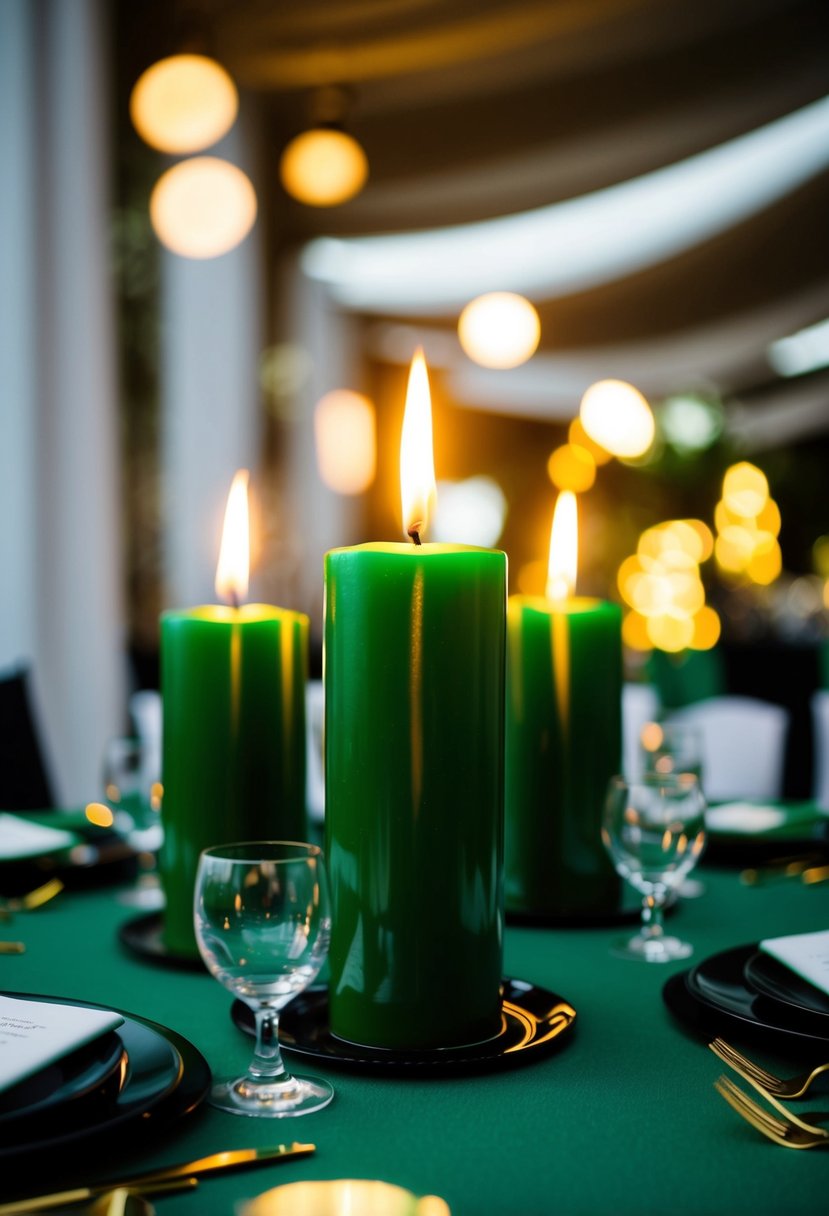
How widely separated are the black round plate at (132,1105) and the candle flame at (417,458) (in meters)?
0.31

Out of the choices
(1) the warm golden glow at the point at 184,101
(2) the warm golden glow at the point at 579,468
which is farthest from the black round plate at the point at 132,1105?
(2) the warm golden glow at the point at 579,468

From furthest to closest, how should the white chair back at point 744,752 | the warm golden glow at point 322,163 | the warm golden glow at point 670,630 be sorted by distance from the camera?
1. the warm golden glow at point 670,630
2. the warm golden glow at point 322,163
3. the white chair back at point 744,752

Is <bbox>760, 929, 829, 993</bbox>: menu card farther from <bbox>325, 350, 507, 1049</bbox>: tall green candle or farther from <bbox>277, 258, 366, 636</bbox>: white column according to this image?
<bbox>277, 258, 366, 636</bbox>: white column

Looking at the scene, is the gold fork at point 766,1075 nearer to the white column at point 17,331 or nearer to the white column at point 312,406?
the white column at point 17,331

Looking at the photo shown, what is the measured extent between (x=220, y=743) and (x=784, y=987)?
42 centimetres

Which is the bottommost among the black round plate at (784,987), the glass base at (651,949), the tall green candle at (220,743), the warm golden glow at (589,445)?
the glass base at (651,949)

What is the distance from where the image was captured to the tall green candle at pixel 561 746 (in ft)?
3.30

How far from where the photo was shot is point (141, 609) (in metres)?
6.16

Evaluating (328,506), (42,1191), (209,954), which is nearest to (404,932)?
(209,954)

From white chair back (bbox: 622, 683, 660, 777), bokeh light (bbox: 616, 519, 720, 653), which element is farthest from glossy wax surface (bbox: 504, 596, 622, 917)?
bokeh light (bbox: 616, 519, 720, 653)

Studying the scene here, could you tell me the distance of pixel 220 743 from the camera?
89 cm

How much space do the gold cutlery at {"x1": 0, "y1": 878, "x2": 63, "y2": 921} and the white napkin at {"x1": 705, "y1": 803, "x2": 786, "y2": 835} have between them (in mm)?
711

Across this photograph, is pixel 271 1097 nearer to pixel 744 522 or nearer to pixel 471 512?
pixel 744 522

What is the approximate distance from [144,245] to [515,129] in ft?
7.53
